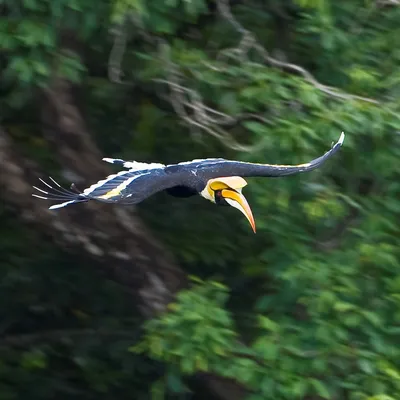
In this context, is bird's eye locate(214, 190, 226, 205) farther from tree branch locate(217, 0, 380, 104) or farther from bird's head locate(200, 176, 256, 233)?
tree branch locate(217, 0, 380, 104)

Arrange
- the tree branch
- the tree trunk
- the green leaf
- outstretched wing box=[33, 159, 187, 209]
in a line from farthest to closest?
the tree trunk, the tree branch, the green leaf, outstretched wing box=[33, 159, 187, 209]

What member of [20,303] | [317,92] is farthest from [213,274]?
[317,92]

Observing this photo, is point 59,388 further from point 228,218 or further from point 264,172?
point 264,172

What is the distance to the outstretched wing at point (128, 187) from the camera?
276 centimetres

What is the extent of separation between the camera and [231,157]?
4.44 meters

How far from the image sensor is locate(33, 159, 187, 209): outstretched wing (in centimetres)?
276

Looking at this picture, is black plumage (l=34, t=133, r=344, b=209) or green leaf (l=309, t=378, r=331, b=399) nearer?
black plumage (l=34, t=133, r=344, b=209)

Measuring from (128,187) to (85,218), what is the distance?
1579 mm

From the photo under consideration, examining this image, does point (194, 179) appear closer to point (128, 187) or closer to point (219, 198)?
point (219, 198)

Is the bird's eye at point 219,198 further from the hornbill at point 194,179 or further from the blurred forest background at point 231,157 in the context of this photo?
the blurred forest background at point 231,157

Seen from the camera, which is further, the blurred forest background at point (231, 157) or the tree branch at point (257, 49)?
the tree branch at point (257, 49)

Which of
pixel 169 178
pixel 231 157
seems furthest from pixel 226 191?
pixel 231 157

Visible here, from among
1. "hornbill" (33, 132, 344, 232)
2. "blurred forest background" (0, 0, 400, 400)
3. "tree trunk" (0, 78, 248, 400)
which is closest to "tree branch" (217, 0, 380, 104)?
"blurred forest background" (0, 0, 400, 400)

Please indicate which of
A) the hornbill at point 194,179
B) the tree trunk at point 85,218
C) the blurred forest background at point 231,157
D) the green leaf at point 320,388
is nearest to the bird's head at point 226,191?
the hornbill at point 194,179
